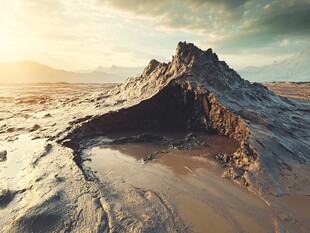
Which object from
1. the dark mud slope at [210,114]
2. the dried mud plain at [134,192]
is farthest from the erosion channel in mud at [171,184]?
the dark mud slope at [210,114]

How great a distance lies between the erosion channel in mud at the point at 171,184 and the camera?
9.99ft

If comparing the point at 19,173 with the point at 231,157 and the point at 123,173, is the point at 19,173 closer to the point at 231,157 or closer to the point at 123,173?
the point at 123,173

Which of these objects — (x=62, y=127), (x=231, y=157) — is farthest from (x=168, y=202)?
(x=62, y=127)

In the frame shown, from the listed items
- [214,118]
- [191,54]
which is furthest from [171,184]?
[191,54]

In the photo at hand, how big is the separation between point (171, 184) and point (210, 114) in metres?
2.62

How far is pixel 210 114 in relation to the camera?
240 inches

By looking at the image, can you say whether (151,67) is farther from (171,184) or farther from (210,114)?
(171,184)

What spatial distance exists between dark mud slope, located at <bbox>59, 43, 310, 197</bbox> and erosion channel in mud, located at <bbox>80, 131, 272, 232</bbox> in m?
0.39

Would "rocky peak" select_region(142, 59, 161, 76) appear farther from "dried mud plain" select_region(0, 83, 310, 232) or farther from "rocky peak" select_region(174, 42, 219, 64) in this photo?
"dried mud plain" select_region(0, 83, 310, 232)

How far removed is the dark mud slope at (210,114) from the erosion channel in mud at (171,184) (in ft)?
1.29

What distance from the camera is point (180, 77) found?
21.8 feet

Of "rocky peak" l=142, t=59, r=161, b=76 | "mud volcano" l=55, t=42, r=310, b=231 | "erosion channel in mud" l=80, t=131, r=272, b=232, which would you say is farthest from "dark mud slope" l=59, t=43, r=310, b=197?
"erosion channel in mud" l=80, t=131, r=272, b=232

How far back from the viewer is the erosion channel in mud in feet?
9.99

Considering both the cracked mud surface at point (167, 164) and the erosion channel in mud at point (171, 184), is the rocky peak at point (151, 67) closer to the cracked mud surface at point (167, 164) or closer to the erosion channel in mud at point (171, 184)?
the cracked mud surface at point (167, 164)
